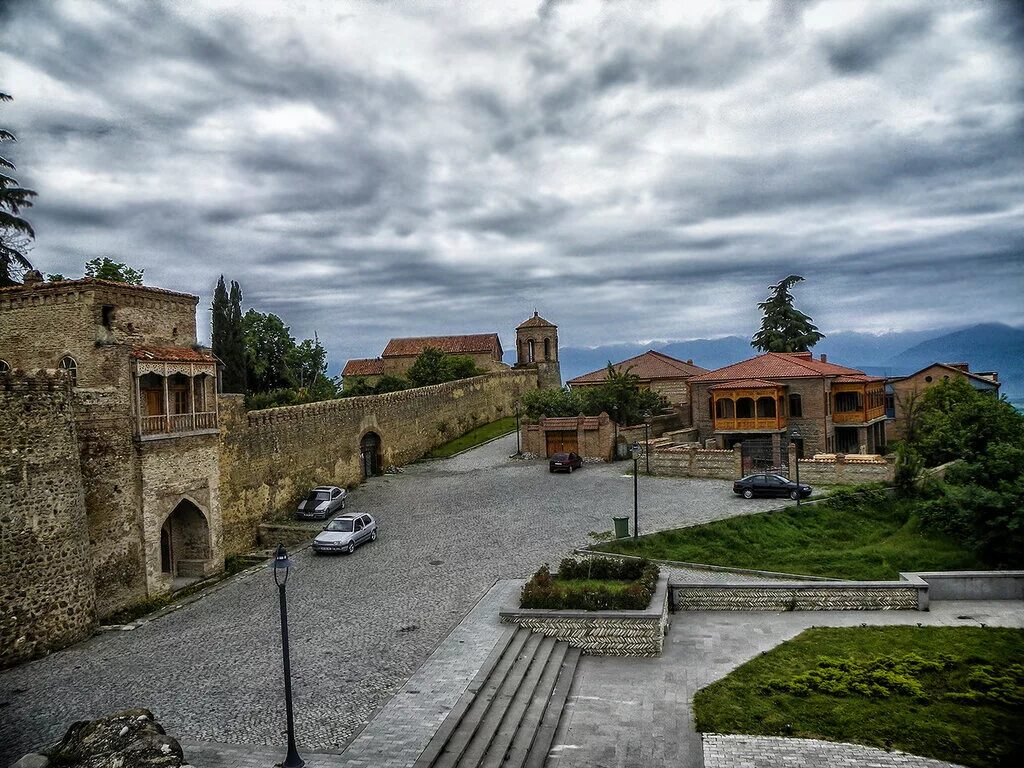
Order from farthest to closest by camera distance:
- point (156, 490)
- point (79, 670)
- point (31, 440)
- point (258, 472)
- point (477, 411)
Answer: point (477, 411), point (258, 472), point (156, 490), point (31, 440), point (79, 670)

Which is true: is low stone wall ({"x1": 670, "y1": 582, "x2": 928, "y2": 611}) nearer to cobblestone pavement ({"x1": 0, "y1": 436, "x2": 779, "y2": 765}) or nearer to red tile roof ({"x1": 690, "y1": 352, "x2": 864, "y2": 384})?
cobblestone pavement ({"x1": 0, "y1": 436, "x2": 779, "y2": 765})

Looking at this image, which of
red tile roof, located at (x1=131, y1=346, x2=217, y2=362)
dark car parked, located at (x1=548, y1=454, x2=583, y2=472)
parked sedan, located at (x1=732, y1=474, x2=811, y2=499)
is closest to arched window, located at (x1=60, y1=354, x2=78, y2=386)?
red tile roof, located at (x1=131, y1=346, x2=217, y2=362)

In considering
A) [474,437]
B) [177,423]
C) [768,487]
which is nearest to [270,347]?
[474,437]

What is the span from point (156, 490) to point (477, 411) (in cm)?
3105

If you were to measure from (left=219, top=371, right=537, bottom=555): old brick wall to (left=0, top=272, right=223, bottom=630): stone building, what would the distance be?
406 cm

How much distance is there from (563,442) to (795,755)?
2822 centimetres

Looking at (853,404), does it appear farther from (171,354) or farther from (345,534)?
(171,354)

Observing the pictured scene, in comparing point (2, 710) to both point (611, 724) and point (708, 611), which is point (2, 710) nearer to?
Answer: point (611, 724)

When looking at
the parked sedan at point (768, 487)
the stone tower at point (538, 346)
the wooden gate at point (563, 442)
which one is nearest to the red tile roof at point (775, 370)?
the wooden gate at point (563, 442)

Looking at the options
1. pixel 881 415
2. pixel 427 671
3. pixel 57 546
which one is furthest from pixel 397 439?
pixel 881 415

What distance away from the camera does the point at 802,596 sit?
1730 centimetres

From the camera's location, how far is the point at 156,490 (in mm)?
19766

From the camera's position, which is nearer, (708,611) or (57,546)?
(57,546)

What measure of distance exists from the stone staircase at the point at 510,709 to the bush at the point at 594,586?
95 centimetres
